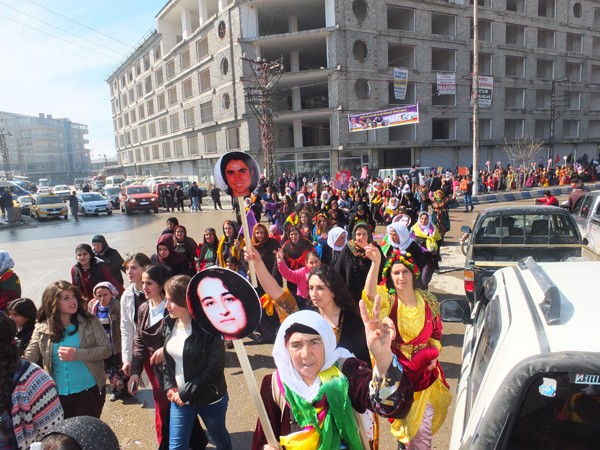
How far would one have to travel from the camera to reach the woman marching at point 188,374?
111 inches

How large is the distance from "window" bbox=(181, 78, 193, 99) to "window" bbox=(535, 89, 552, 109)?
33.2 meters

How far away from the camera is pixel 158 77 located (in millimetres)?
49656

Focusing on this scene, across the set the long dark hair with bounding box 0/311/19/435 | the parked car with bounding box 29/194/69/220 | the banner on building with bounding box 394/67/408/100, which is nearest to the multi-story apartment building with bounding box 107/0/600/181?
the banner on building with bounding box 394/67/408/100

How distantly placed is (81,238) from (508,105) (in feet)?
121

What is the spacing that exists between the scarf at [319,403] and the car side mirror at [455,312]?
1.31m

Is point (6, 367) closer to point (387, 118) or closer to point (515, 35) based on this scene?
point (387, 118)

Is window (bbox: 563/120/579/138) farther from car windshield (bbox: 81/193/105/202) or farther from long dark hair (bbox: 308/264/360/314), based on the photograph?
long dark hair (bbox: 308/264/360/314)

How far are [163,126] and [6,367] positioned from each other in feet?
173

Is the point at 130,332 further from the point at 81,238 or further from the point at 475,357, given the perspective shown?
the point at 81,238

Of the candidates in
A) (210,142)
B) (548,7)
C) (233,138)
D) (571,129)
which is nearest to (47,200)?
(233,138)

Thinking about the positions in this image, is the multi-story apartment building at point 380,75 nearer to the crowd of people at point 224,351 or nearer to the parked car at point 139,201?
the parked car at point 139,201

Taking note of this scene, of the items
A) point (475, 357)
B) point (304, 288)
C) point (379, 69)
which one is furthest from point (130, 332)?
point (379, 69)

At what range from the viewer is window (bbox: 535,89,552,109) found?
38.5m

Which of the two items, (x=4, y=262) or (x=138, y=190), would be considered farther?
(x=138, y=190)
